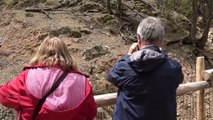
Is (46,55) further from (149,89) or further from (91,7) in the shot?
(91,7)

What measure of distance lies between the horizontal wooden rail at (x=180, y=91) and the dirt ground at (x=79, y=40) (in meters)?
3.81

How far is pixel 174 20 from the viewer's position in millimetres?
→ 15086

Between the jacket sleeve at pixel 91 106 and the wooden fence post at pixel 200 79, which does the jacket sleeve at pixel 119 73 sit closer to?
the jacket sleeve at pixel 91 106

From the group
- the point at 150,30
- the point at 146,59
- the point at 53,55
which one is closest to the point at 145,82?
the point at 146,59

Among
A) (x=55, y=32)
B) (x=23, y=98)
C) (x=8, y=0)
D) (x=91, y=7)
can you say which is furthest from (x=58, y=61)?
(x=8, y=0)

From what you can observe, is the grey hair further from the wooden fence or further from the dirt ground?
the dirt ground

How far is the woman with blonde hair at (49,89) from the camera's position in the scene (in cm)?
316

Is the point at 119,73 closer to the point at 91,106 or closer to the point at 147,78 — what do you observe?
the point at 147,78

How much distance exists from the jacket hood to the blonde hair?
493mm

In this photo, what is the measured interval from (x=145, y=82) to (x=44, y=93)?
0.78m

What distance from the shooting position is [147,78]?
3.39m

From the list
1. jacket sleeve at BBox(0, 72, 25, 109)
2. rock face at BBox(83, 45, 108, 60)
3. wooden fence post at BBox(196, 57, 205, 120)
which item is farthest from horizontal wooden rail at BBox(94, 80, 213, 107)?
rock face at BBox(83, 45, 108, 60)

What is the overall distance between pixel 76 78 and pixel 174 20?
479 inches

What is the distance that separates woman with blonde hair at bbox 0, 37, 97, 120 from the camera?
3160mm
